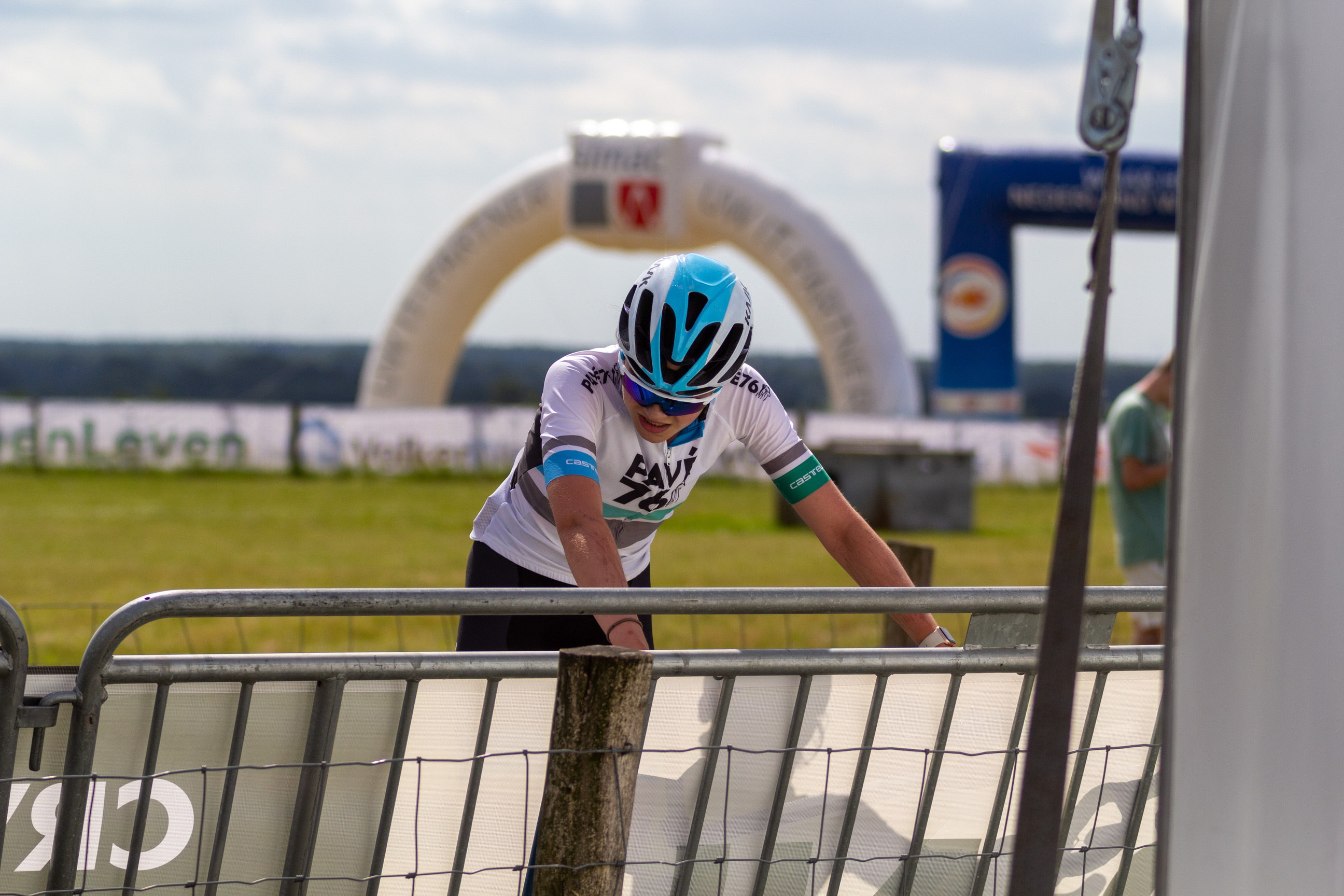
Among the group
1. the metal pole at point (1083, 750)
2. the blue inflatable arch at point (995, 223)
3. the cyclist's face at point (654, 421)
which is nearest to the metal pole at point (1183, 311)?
the metal pole at point (1083, 750)

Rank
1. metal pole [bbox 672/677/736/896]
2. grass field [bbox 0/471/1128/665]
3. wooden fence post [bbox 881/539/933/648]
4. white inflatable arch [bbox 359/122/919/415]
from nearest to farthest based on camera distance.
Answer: metal pole [bbox 672/677/736/896]
wooden fence post [bbox 881/539/933/648]
grass field [bbox 0/471/1128/665]
white inflatable arch [bbox 359/122/919/415]

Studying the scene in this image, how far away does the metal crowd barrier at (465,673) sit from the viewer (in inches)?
85.0

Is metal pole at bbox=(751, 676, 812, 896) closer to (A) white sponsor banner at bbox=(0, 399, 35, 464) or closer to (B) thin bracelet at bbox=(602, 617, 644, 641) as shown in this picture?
(B) thin bracelet at bbox=(602, 617, 644, 641)

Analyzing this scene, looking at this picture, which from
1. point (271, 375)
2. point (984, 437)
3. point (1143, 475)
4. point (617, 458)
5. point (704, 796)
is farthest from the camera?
point (271, 375)

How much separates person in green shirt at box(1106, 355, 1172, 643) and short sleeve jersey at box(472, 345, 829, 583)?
2846 mm

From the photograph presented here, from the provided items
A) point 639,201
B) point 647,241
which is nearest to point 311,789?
point 639,201

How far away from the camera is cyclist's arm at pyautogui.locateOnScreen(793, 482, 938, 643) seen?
2.75 meters

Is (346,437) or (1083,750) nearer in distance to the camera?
(1083,750)

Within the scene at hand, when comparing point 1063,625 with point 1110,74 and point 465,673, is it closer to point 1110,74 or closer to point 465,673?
point 1110,74

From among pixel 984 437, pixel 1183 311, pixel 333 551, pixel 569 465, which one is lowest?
pixel 333 551

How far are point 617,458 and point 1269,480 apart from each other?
1963mm

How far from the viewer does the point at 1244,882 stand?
45.8 inches

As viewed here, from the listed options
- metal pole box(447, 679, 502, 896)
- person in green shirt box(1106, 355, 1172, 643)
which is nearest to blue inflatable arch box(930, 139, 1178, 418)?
person in green shirt box(1106, 355, 1172, 643)

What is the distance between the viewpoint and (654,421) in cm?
285
